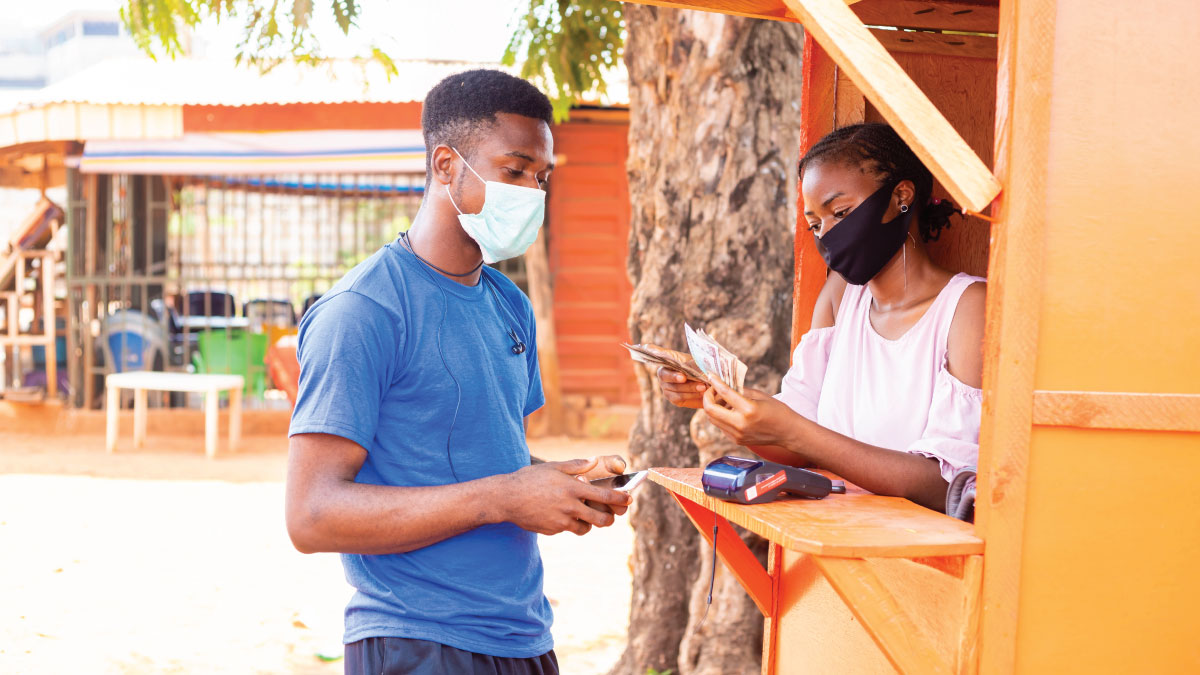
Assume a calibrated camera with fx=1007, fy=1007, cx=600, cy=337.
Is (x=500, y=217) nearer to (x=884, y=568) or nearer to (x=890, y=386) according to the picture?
(x=890, y=386)

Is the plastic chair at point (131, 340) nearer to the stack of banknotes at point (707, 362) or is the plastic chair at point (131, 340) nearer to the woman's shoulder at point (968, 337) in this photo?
the stack of banknotes at point (707, 362)

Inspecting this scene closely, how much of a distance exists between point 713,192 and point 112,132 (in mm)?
8859

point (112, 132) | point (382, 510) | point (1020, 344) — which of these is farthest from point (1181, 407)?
point (112, 132)

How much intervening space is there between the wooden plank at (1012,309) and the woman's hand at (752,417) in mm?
411

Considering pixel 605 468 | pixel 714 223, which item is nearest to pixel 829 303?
pixel 605 468

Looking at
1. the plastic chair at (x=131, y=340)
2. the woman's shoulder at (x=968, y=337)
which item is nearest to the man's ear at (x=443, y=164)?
the woman's shoulder at (x=968, y=337)

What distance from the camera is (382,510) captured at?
6.16 ft

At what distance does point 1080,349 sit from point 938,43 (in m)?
1.28

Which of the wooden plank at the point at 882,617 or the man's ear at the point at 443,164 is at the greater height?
the man's ear at the point at 443,164

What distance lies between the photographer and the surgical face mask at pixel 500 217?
2.24 m

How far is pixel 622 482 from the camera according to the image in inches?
82.4

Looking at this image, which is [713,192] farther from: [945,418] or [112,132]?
[112,132]

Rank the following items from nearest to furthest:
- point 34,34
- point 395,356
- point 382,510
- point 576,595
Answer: point 382,510 < point 395,356 < point 576,595 < point 34,34

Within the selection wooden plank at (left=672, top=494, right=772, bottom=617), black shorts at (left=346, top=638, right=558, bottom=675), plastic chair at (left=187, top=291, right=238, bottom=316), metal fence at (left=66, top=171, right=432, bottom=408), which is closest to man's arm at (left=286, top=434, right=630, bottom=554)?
black shorts at (left=346, top=638, right=558, bottom=675)
